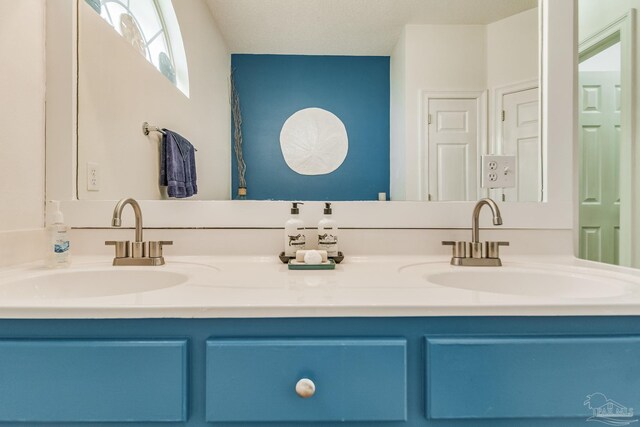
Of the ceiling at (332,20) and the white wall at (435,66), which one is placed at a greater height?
the ceiling at (332,20)

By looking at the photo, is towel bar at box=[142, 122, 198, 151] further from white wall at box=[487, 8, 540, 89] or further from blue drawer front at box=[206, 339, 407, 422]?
white wall at box=[487, 8, 540, 89]

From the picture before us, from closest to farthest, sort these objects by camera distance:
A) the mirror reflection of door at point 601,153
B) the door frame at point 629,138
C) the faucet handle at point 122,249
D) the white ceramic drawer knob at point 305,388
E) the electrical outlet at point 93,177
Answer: the white ceramic drawer knob at point 305,388 < the faucet handle at point 122,249 < the electrical outlet at point 93,177 < the door frame at point 629,138 < the mirror reflection of door at point 601,153

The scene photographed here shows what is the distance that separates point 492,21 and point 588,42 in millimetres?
1260

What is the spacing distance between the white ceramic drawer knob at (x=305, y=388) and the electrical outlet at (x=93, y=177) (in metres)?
0.95

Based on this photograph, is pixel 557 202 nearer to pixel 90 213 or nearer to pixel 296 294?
pixel 296 294

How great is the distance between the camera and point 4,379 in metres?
0.58

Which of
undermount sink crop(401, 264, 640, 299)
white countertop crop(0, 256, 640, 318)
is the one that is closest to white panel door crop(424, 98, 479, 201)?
undermount sink crop(401, 264, 640, 299)

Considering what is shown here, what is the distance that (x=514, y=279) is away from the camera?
989mm

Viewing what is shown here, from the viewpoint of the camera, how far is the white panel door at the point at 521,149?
1165mm

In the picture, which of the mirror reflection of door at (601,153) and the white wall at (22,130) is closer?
the white wall at (22,130)

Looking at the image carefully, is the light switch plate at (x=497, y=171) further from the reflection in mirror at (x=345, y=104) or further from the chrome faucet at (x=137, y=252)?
the chrome faucet at (x=137, y=252)

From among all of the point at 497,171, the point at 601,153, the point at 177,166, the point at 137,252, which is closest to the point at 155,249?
the point at 137,252

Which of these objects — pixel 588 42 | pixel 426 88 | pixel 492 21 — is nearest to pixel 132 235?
pixel 426 88

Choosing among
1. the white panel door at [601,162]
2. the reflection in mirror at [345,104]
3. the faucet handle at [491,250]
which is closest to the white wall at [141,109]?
the reflection in mirror at [345,104]
